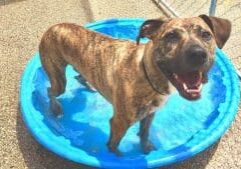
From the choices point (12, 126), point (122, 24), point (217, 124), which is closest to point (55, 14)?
point (122, 24)

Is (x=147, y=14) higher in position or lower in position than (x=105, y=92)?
lower

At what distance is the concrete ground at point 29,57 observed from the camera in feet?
17.4

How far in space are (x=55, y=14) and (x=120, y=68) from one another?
11.1 ft

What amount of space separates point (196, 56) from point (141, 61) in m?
0.81

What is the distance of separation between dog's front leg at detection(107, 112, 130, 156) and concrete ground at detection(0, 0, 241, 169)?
1.65 ft

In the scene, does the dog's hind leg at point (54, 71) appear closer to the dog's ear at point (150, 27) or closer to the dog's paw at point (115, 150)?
the dog's paw at point (115, 150)

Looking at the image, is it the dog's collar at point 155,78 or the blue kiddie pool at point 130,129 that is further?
the blue kiddie pool at point 130,129

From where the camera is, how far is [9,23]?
24.6 ft

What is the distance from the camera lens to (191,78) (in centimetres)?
403

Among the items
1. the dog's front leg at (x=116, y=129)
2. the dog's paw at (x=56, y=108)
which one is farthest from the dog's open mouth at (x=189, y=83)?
the dog's paw at (x=56, y=108)

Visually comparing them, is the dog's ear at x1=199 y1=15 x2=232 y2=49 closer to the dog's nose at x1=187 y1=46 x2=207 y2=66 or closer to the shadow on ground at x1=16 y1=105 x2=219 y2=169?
the dog's nose at x1=187 y1=46 x2=207 y2=66

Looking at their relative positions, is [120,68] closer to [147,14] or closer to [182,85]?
[182,85]

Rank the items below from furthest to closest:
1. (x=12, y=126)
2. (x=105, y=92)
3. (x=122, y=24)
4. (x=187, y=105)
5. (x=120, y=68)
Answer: (x=122, y=24) < (x=187, y=105) < (x=12, y=126) < (x=105, y=92) < (x=120, y=68)

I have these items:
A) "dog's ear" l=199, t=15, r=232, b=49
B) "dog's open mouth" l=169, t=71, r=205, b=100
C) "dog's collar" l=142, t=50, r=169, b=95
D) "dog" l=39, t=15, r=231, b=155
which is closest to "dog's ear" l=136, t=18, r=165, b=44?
"dog" l=39, t=15, r=231, b=155
